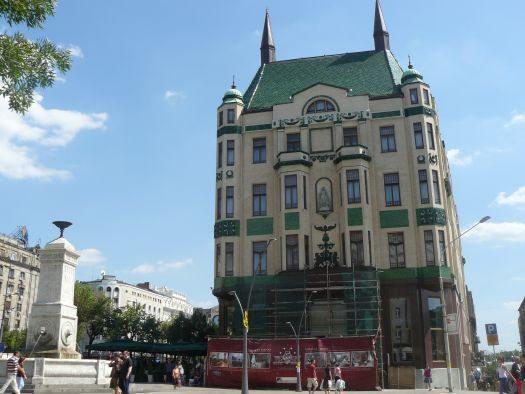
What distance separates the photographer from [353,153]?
1673 inches

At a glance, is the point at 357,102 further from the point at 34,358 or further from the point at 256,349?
the point at 34,358

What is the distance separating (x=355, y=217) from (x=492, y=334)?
545 inches

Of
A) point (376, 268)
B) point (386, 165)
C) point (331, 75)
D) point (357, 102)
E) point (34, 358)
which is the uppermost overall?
point (331, 75)

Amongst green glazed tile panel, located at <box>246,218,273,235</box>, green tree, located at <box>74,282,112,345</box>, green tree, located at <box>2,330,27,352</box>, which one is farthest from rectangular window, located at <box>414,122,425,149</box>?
green tree, located at <box>2,330,27,352</box>

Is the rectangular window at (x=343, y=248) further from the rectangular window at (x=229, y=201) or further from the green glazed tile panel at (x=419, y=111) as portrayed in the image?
the green glazed tile panel at (x=419, y=111)

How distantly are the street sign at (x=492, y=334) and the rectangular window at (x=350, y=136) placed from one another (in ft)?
60.4

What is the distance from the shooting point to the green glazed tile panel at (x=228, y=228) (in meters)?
43.7

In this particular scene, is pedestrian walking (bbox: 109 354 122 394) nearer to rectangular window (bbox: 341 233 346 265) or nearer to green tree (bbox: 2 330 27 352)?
rectangular window (bbox: 341 233 346 265)

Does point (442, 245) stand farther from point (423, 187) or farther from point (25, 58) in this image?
point (25, 58)

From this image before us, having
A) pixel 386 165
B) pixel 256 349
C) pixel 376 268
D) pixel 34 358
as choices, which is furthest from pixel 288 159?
pixel 34 358

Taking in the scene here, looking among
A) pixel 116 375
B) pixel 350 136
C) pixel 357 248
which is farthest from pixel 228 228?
pixel 116 375

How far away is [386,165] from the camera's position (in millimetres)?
43156

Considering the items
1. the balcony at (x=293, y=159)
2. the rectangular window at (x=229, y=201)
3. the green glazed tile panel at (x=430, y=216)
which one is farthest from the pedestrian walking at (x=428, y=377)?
the rectangular window at (x=229, y=201)

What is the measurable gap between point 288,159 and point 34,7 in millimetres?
33995
